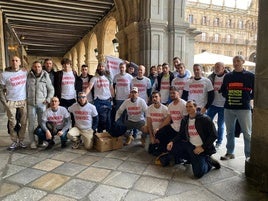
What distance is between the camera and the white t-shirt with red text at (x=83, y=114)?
434cm

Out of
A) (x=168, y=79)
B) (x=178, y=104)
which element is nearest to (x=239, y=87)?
(x=178, y=104)

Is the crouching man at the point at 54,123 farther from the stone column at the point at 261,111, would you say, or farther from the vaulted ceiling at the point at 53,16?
the vaulted ceiling at the point at 53,16

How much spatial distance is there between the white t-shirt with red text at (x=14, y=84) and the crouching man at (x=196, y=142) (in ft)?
8.26

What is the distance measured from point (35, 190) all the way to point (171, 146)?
1776 millimetres

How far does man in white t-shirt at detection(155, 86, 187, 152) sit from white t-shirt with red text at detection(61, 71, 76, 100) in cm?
178

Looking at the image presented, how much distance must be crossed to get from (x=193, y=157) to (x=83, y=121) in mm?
2002

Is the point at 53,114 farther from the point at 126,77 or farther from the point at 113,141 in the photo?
the point at 126,77

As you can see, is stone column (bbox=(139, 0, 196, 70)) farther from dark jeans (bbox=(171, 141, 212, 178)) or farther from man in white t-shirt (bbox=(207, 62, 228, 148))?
dark jeans (bbox=(171, 141, 212, 178))

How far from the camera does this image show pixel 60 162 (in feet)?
12.0

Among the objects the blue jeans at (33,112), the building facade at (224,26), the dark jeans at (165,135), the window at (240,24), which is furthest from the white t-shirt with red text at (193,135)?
the window at (240,24)

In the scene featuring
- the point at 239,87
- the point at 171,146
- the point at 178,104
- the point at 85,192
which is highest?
the point at 239,87

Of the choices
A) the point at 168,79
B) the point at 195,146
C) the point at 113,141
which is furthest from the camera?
the point at 168,79

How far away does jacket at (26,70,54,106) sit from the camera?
4.16 metres

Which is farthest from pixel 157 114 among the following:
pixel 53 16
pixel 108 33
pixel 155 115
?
pixel 53 16
